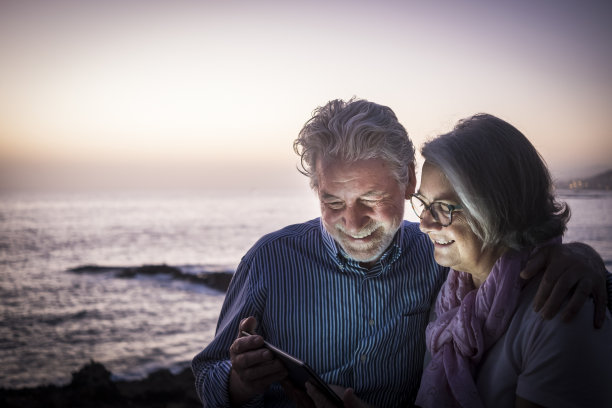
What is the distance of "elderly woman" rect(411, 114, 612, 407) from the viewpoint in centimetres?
169

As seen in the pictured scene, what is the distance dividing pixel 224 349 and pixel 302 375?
0.96 metres

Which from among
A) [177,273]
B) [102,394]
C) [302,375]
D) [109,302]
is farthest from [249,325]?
[177,273]

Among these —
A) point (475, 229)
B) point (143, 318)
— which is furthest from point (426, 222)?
point (143, 318)

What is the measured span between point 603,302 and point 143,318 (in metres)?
15.2

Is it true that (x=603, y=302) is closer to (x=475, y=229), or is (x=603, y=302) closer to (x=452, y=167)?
(x=475, y=229)

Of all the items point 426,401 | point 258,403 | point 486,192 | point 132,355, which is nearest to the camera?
point 486,192

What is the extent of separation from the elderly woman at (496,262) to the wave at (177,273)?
17865 millimetres

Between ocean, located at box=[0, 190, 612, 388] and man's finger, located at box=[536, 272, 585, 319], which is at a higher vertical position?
man's finger, located at box=[536, 272, 585, 319]

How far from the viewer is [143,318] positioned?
578 inches

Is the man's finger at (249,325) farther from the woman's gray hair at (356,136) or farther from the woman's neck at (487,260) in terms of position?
the woman's neck at (487,260)

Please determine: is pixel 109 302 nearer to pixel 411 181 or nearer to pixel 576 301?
pixel 411 181

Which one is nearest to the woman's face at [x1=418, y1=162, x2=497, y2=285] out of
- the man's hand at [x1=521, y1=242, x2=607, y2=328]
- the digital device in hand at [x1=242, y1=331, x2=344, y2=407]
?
the man's hand at [x1=521, y1=242, x2=607, y2=328]

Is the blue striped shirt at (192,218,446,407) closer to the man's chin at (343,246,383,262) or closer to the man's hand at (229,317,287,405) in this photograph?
the man's chin at (343,246,383,262)

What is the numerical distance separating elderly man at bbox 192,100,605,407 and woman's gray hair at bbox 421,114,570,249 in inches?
25.1
